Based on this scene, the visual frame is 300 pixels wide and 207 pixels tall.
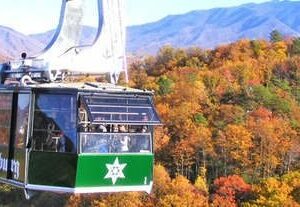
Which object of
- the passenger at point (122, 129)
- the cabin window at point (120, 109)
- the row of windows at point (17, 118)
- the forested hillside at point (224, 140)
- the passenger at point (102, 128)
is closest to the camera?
the cabin window at point (120, 109)

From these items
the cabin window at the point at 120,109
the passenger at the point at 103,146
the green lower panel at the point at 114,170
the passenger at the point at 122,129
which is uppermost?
the cabin window at the point at 120,109

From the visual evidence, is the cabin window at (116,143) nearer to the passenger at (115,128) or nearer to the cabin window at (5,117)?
the passenger at (115,128)

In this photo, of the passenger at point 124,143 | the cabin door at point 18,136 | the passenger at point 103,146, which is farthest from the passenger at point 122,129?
the cabin door at point 18,136

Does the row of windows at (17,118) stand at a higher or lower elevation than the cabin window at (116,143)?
higher

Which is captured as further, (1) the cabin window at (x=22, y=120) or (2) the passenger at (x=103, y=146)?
(1) the cabin window at (x=22, y=120)

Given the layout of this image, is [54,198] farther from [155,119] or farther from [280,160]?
[155,119]

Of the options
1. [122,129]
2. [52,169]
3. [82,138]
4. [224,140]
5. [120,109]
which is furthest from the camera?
[224,140]

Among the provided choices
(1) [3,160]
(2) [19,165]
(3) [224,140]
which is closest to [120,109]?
(2) [19,165]

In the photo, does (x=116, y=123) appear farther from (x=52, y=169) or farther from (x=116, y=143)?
(x=52, y=169)
